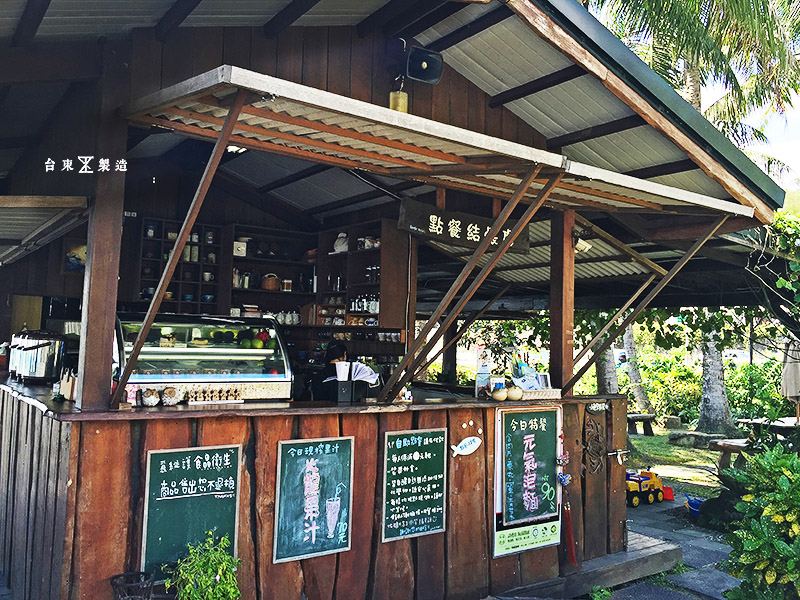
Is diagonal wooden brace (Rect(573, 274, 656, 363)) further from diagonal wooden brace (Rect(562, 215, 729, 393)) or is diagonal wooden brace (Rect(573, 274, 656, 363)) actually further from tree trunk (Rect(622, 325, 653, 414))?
tree trunk (Rect(622, 325, 653, 414))

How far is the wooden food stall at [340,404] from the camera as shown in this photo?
12.8ft

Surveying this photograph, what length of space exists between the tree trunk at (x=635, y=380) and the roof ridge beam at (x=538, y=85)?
1334 centimetres

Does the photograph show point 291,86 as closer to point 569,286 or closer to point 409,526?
point 409,526

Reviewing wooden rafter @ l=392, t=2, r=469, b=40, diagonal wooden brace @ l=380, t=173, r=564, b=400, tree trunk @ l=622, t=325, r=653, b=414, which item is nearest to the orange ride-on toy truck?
diagonal wooden brace @ l=380, t=173, r=564, b=400

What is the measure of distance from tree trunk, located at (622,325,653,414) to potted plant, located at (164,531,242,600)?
589 inches

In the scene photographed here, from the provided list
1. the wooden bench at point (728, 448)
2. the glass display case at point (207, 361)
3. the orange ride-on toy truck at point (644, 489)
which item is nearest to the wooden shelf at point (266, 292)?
the glass display case at point (207, 361)

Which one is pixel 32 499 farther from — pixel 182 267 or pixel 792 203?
pixel 792 203

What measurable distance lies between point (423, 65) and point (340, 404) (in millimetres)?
2403

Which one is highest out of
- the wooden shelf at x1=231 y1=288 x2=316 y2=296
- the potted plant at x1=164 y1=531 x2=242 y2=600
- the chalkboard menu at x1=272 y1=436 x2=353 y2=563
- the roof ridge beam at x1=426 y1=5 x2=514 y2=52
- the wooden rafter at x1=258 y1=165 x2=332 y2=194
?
the roof ridge beam at x1=426 y1=5 x2=514 y2=52

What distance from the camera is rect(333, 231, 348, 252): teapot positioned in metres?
8.82

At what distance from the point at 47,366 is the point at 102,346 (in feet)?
7.41

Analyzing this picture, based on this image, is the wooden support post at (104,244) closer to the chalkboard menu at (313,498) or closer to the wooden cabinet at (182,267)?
the chalkboard menu at (313,498)

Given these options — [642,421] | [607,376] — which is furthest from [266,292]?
[642,421]

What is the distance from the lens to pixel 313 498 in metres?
4.57
